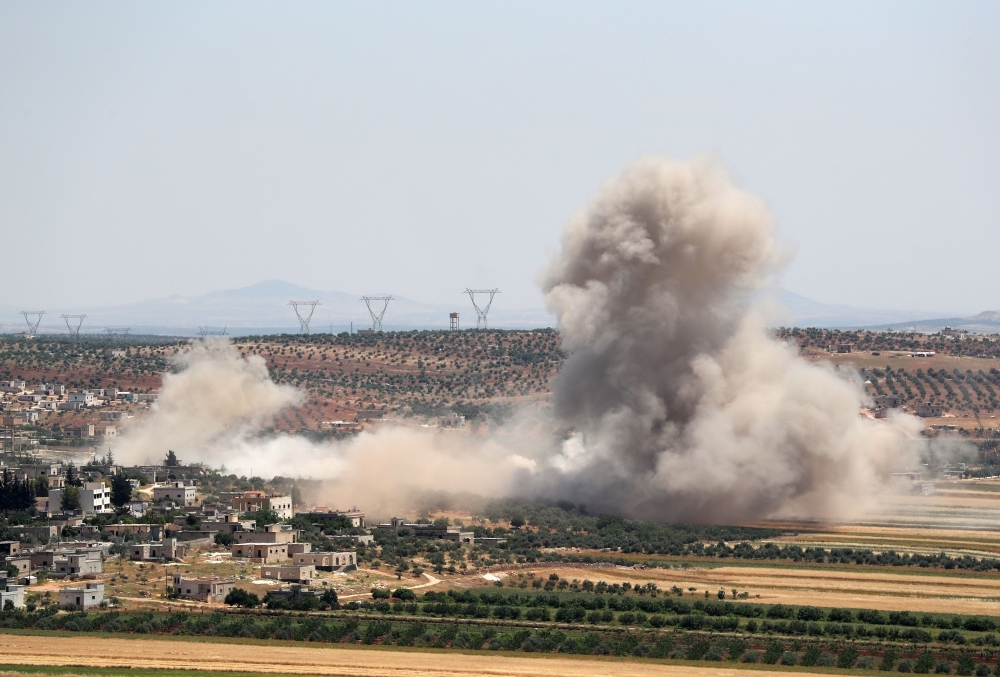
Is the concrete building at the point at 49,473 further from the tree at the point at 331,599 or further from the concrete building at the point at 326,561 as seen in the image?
the tree at the point at 331,599

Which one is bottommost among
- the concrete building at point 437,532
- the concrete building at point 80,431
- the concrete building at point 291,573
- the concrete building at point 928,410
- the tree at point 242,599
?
the tree at point 242,599

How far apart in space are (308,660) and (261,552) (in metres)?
20.3

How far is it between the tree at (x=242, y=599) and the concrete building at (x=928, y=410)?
84580 millimetres

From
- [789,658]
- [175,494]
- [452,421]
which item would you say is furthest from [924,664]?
[452,421]

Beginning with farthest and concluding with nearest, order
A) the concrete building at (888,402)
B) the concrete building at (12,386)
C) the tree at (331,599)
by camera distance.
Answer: the concrete building at (12,386) → the concrete building at (888,402) → the tree at (331,599)

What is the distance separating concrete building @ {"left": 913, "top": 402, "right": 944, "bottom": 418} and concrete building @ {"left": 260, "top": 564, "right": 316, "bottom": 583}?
260ft

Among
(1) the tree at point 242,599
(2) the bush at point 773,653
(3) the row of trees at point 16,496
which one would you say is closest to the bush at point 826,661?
(2) the bush at point 773,653

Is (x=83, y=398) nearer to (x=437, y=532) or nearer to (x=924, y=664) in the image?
(x=437, y=532)

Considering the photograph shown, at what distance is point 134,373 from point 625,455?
85600mm

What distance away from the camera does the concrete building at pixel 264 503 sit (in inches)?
3691

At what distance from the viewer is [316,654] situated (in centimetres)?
6000

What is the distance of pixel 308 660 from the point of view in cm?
5894

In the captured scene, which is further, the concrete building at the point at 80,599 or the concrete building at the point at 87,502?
the concrete building at the point at 87,502

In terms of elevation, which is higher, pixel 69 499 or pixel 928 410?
pixel 928 410
